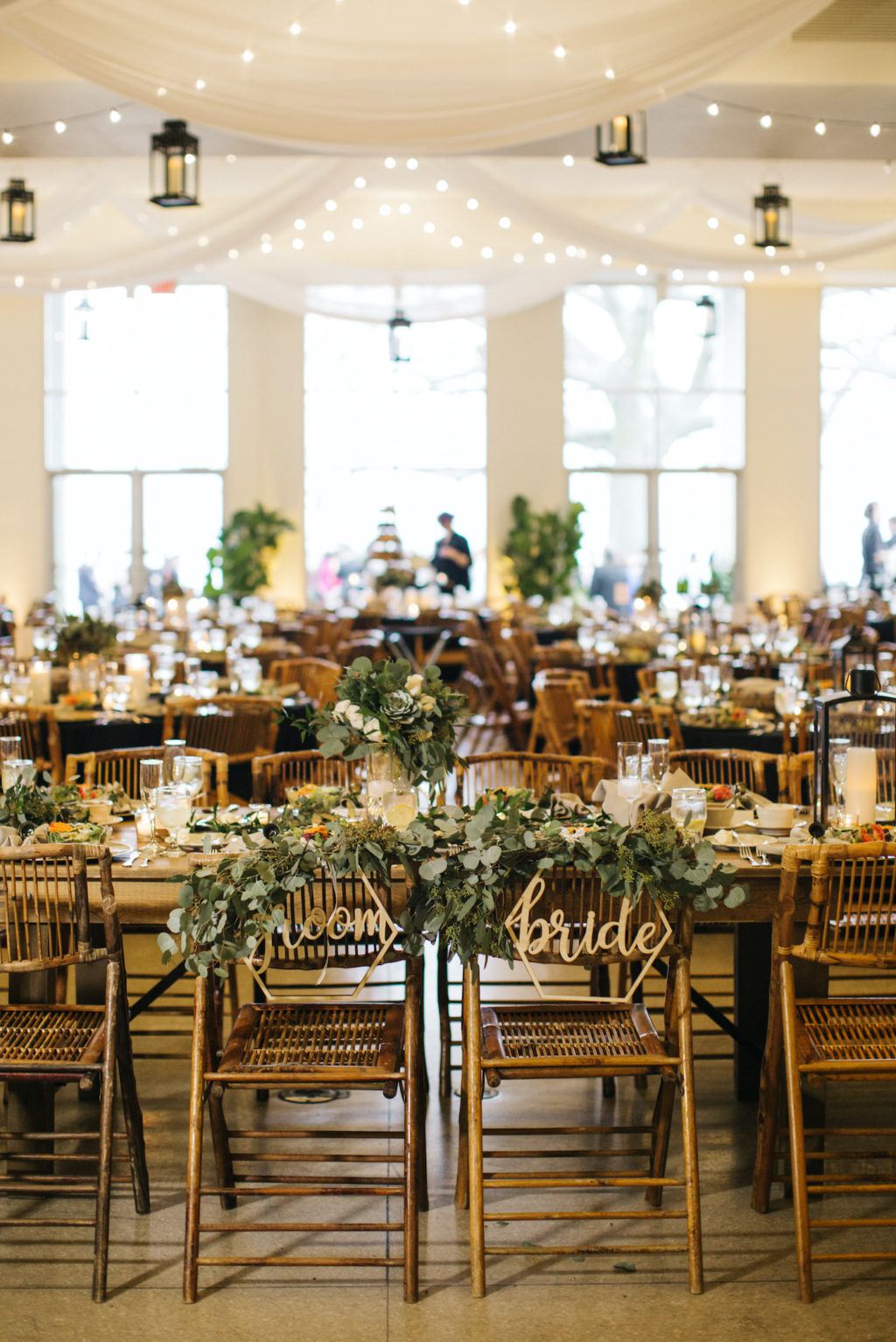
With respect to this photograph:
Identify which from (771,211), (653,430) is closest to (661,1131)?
(771,211)

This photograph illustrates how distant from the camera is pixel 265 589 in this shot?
16.1 metres

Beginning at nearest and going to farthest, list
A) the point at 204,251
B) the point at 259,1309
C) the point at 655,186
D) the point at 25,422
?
the point at 259,1309 → the point at 204,251 → the point at 655,186 → the point at 25,422

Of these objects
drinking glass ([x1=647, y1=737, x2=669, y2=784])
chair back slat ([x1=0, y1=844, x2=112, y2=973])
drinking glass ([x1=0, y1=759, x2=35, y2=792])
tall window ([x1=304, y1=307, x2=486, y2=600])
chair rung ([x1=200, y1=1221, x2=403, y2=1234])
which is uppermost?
tall window ([x1=304, y1=307, x2=486, y2=600])

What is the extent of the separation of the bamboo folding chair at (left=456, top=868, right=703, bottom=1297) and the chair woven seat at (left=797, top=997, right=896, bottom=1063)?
0.91ft

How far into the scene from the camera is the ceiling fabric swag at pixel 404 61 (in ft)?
18.3

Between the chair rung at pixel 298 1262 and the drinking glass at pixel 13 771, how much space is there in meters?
1.32

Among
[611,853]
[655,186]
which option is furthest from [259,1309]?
[655,186]

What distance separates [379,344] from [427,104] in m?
10.6

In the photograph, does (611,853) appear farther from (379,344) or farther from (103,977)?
(379,344)

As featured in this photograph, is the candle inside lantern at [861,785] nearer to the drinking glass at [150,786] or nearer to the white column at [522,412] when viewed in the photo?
the drinking glass at [150,786]

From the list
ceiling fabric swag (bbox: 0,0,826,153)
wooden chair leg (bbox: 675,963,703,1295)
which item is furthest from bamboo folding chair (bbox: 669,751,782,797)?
ceiling fabric swag (bbox: 0,0,826,153)

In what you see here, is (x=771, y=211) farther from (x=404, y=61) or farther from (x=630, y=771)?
(x=630, y=771)

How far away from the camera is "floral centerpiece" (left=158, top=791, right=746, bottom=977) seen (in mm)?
2912

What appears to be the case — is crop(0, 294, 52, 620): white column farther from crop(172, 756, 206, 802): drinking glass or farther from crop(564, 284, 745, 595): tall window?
crop(172, 756, 206, 802): drinking glass
